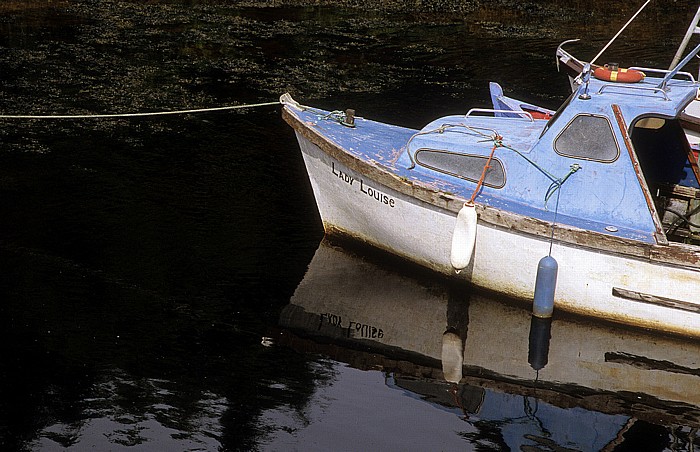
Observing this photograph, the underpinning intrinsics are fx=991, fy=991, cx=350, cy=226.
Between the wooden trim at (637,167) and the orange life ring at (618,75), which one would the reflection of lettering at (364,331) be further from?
the orange life ring at (618,75)

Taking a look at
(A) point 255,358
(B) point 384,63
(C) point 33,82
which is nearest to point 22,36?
(C) point 33,82

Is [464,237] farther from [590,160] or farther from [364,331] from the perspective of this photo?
[590,160]

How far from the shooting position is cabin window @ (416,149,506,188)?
37.6ft

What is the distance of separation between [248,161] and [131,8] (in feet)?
36.0

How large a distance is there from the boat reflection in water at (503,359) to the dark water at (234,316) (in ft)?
0.09

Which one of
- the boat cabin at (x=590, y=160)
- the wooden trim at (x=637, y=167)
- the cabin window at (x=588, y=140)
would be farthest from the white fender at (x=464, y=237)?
the wooden trim at (x=637, y=167)

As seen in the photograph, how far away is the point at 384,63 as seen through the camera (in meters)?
21.8

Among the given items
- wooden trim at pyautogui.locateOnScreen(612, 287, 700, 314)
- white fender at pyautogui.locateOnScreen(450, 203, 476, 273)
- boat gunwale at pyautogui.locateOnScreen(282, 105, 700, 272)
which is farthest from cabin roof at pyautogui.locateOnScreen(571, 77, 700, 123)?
wooden trim at pyautogui.locateOnScreen(612, 287, 700, 314)

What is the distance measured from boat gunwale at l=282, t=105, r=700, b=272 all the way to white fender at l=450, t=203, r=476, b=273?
195 mm

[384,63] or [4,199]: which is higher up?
[384,63]

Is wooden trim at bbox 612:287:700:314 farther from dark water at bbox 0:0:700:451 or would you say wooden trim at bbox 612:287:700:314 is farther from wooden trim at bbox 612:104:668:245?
wooden trim at bbox 612:104:668:245

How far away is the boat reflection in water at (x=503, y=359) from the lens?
30.5 feet

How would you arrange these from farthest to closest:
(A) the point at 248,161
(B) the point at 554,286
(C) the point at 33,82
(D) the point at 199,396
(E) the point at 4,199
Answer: (C) the point at 33,82 < (A) the point at 248,161 < (E) the point at 4,199 < (B) the point at 554,286 < (D) the point at 199,396

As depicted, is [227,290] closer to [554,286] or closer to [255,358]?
[255,358]
